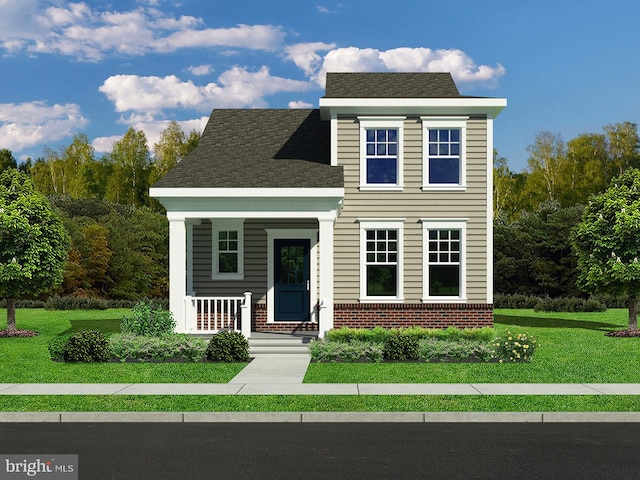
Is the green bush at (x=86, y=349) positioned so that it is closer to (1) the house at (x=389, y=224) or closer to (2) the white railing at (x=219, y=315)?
(2) the white railing at (x=219, y=315)

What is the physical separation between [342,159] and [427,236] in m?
3.36

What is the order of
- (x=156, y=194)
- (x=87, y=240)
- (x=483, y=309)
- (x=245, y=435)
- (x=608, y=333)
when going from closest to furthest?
1. (x=245, y=435)
2. (x=156, y=194)
3. (x=483, y=309)
4. (x=608, y=333)
5. (x=87, y=240)

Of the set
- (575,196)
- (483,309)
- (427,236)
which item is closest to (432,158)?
(427,236)

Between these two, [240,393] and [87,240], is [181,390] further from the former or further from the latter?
[87,240]

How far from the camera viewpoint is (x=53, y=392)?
12.9 meters

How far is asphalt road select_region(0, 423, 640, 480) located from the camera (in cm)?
812

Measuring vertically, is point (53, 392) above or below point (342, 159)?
below

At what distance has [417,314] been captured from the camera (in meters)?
22.0

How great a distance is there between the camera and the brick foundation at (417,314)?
2192cm

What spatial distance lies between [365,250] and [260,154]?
4563mm

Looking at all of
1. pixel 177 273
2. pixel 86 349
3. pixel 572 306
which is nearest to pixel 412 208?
pixel 177 273

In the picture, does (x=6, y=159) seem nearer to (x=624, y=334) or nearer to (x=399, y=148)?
(x=399, y=148)

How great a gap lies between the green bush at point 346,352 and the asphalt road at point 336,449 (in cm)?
613

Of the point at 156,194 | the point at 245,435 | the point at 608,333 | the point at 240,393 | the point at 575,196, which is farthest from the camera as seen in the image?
the point at 575,196
